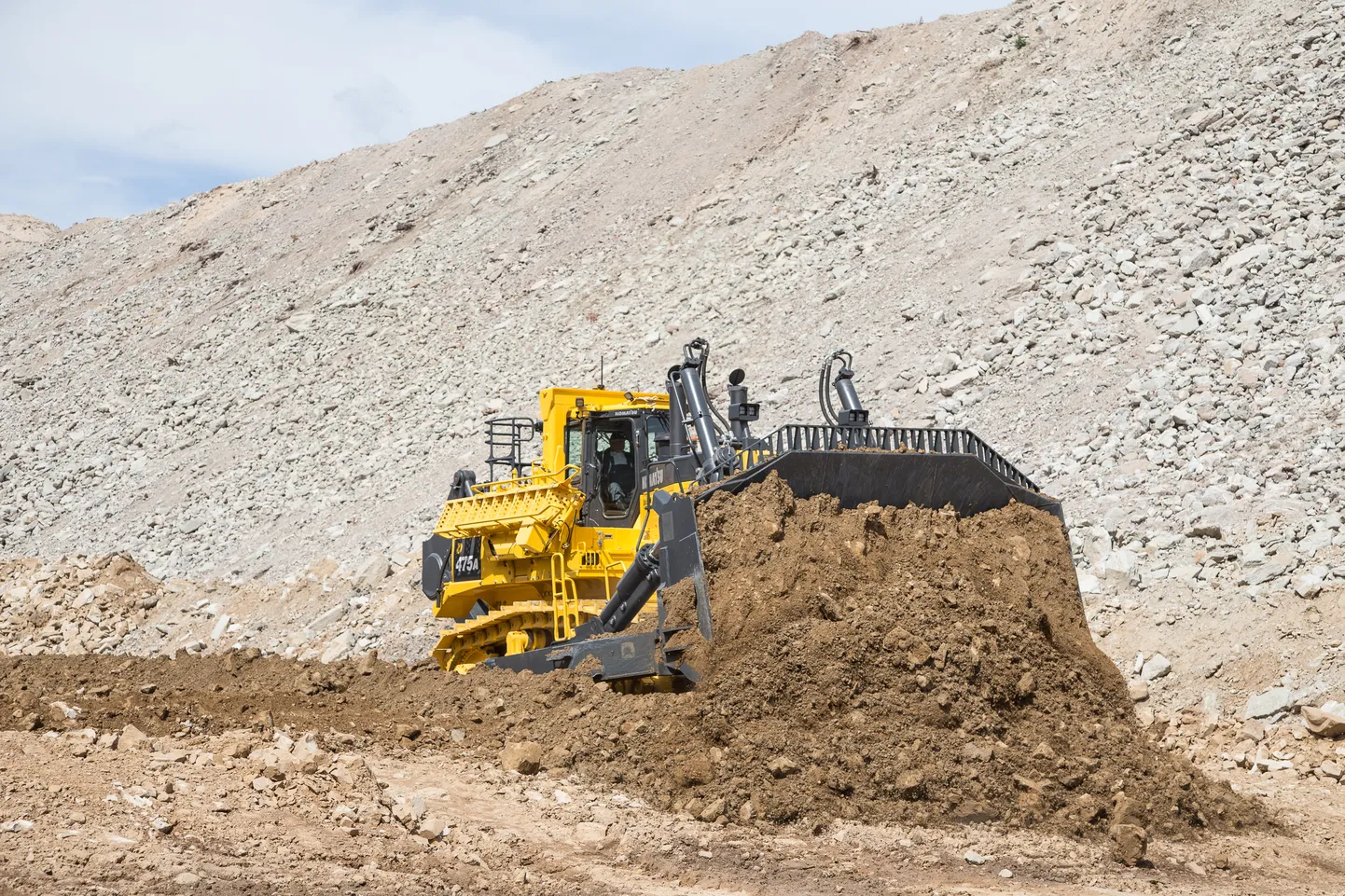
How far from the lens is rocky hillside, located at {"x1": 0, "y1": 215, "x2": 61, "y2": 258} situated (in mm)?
49594

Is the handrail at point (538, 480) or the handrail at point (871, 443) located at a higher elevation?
the handrail at point (538, 480)

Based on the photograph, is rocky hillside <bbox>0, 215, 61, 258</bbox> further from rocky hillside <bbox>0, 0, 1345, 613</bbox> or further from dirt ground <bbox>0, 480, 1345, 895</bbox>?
dirt ground <bbox>0, 480, 1345, 895</bbox>

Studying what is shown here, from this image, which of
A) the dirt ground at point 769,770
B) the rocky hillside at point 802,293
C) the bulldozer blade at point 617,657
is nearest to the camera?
the dirt ground at point 769,770

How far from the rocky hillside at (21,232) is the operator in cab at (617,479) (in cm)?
4395

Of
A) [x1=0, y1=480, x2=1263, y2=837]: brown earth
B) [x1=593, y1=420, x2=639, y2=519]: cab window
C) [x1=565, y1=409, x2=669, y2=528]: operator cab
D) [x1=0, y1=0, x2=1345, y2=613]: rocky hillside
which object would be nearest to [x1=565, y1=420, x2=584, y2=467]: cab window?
[x1=565, y1=409, x2=669, y2=528]: operator cab

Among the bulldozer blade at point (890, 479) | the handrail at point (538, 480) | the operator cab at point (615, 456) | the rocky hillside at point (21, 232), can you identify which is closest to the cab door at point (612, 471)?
the operator cab at point (615, 456)

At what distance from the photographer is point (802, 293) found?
898 inches

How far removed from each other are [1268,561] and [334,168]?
117 ft

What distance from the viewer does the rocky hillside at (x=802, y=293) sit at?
46.8 ft

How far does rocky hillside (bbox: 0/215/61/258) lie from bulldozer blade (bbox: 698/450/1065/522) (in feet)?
154

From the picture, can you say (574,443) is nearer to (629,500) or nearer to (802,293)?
(629,500)

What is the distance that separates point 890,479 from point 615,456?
309 centimetres

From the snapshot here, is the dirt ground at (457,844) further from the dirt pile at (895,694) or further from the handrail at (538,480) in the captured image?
the handrail at (538,480)

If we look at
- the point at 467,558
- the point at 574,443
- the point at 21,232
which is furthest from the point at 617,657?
the point at 21,232
